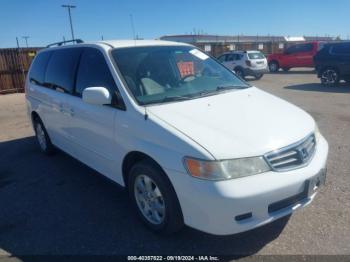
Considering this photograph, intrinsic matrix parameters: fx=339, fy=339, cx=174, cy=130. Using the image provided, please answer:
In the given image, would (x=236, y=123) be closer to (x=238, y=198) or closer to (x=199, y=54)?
(x=238, y=198)

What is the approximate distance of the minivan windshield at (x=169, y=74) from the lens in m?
3.51

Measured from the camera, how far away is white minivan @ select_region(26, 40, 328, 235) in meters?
2.63

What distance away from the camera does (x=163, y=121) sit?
9.77 feet

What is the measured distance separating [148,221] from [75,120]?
66.0 inches

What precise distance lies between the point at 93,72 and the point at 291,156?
2404 mm

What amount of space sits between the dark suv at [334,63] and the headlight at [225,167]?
1209 cm

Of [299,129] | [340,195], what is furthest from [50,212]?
[340,195]

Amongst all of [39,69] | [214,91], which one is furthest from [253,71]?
[214,91]

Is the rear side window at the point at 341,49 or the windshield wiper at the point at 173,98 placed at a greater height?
the windshield wiper at the point at 173,98

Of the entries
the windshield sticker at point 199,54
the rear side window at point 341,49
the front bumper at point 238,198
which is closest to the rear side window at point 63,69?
the windshield sticker at point 199,54

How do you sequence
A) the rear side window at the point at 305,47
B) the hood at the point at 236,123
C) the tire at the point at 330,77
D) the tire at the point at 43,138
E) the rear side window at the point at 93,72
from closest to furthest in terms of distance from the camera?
the hood at the point at 236,123 → the rear side window at the point at 93,72 → the tire at the point at 43,138 → the tire at the point at 330,77 → the rear side window at the point at 305,47

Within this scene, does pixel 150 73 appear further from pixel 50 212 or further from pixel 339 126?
pixel 339 126

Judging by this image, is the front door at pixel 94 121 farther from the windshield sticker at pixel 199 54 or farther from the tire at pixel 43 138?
the tire at pixel 43 138

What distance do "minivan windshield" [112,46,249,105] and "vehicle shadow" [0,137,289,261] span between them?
133 centimetres
